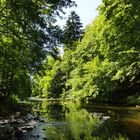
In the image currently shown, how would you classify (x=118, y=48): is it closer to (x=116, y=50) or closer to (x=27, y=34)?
(x=116, y=50)

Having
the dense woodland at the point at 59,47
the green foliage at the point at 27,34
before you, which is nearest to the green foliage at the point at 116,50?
the dense woodland at the point at 59,47

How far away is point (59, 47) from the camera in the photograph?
20266 millimetres

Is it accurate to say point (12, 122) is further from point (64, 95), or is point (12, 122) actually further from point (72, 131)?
point (64, 95)

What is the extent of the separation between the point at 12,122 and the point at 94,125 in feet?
19.4

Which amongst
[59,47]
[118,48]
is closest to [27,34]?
[59,47]

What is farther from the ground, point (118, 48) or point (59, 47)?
point (118, 48)

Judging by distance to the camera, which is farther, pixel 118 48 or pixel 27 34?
pixel 118 48

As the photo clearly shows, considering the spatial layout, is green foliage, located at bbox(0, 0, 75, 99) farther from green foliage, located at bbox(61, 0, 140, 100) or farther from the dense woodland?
green foliage, located at bbox(61, 0, 140, 100)

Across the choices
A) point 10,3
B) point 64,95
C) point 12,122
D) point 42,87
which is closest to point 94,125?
point 12,122

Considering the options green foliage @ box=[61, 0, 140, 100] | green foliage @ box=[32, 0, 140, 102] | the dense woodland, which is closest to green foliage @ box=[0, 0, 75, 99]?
the dense woodland

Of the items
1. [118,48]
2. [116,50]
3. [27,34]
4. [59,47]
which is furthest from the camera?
[116,50]

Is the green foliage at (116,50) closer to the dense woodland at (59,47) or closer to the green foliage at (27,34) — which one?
the dense woodland at (59,47)

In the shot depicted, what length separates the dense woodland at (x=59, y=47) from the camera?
18.4 m

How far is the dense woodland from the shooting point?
18.4m
